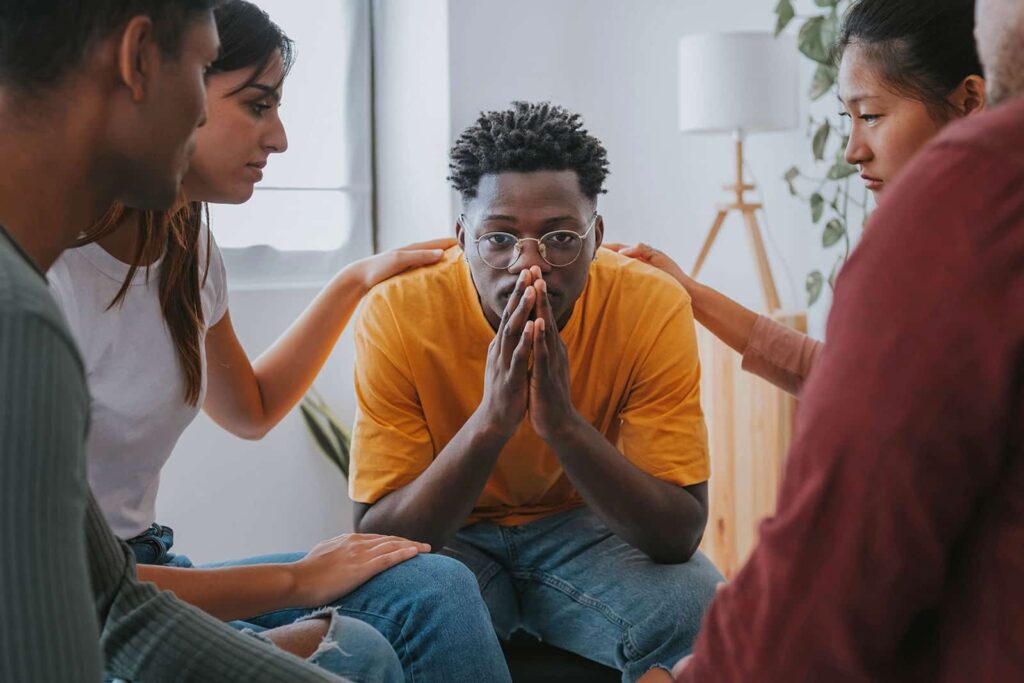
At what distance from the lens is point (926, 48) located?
4.66 feet

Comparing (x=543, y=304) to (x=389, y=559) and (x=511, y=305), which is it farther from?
(x=389, y=559)

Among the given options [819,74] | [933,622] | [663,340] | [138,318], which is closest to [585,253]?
[663,340]

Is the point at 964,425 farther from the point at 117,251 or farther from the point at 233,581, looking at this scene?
the point at 117,251

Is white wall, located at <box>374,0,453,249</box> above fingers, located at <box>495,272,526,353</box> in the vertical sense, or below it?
above

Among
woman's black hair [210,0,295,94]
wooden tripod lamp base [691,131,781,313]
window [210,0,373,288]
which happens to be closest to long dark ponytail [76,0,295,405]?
woman's black hair [210,0,295,94]

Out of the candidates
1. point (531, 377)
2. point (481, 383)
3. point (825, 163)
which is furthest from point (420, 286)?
point (825, 163)

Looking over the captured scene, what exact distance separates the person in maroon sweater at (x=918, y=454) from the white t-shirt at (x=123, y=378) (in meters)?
0.96

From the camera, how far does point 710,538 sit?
290 centimetres

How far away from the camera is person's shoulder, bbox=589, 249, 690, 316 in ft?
5.90

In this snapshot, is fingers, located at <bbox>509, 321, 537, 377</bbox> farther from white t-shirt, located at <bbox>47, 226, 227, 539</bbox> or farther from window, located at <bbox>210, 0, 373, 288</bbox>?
window, located at <bbox>210, 0, 373, 288</bbox>

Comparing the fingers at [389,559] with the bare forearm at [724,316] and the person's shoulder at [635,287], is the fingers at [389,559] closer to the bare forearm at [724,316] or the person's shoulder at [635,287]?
the person's shoulder at [635,287]

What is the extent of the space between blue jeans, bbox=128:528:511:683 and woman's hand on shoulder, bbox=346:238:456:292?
0.59 metres

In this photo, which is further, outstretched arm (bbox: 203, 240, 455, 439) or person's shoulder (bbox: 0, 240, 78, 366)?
outstretched arm (bbox: 203, 240, 455, 439)

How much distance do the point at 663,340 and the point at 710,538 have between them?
1.28 m
